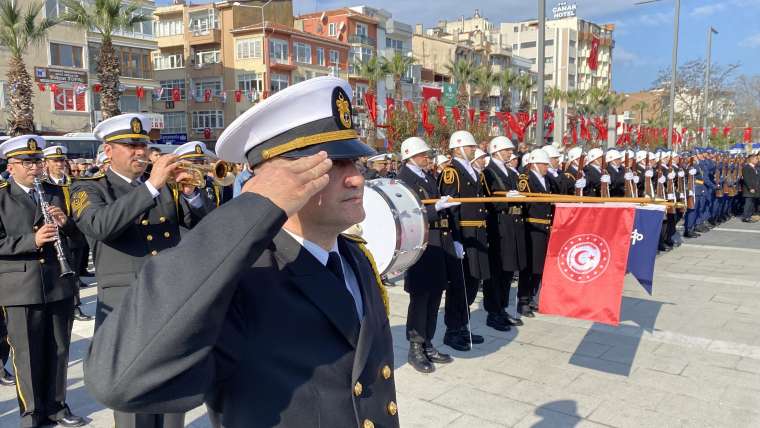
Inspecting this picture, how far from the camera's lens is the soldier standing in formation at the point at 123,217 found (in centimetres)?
317

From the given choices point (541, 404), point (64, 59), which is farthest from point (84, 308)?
point (64, 59)

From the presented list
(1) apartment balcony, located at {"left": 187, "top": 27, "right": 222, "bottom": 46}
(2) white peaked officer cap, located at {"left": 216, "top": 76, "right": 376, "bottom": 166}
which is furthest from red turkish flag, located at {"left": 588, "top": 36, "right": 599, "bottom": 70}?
(1) apartment balcony, located at {"left": 187, "top": 27, "right": 222, "bottom": 46}

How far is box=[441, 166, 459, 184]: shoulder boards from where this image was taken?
6.33 meters

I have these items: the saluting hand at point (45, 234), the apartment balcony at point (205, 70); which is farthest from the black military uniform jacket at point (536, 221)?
the apartment balcony at point (205, 70)

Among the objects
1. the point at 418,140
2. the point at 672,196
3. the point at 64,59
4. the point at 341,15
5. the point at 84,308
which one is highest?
the point at 341,15

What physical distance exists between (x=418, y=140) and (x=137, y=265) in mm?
3509

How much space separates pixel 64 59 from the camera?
35.0 meters

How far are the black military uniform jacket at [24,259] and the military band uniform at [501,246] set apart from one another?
458 centimetres

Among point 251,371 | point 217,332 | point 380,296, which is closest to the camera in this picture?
point 217,332

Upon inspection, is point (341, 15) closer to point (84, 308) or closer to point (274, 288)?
point (84, 308)

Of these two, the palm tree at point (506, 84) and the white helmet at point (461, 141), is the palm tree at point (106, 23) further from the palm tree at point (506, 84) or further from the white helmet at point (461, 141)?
the palm tree at point (506, 84)

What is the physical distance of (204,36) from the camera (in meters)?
47.4

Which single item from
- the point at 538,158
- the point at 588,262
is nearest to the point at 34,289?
the point at 588,262

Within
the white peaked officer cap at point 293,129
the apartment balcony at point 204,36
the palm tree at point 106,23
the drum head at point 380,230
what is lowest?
the drum head at point 380,230
